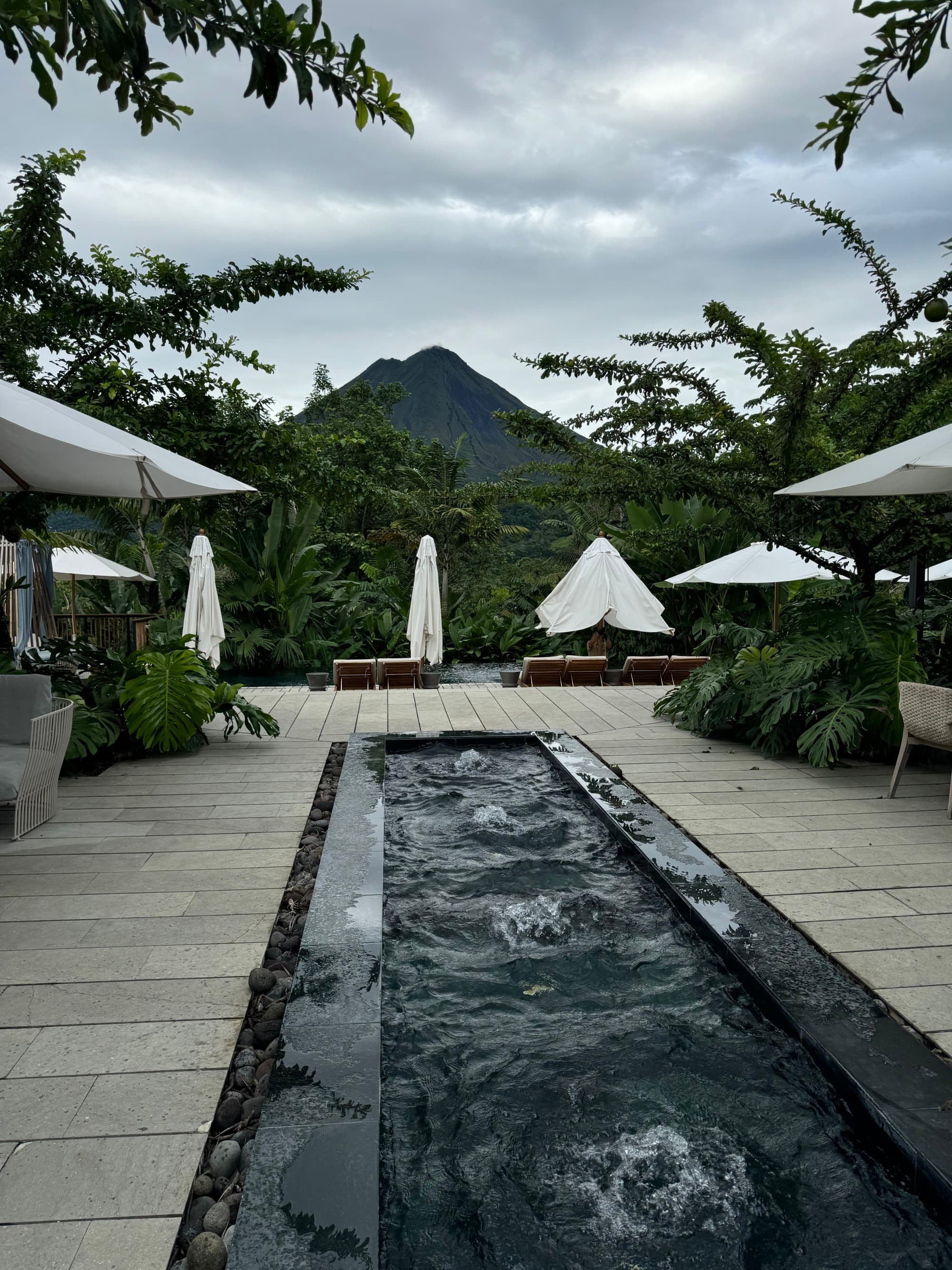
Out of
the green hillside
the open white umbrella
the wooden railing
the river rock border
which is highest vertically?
the green hillside

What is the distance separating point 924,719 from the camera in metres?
4.71

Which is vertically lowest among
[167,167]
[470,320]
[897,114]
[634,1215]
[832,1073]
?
[634,1215]

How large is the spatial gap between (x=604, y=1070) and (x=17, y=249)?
23.5 feet

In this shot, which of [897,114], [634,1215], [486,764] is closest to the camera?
[897,114]

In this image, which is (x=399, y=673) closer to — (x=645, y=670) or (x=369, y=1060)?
(x=645, y=670)

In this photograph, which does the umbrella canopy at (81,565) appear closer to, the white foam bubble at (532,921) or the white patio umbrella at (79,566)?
the white patio umbrella at (79,566)

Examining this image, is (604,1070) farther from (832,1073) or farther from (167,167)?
(167,167)

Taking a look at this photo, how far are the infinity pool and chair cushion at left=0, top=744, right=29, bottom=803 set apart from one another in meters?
1.93

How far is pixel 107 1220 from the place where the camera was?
5.55 ft

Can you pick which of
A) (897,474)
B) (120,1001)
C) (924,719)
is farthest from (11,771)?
(897,474)

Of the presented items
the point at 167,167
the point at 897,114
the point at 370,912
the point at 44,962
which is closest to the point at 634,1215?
the point at 370,912

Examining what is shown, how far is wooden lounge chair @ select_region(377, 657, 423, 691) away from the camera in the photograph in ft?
43.8

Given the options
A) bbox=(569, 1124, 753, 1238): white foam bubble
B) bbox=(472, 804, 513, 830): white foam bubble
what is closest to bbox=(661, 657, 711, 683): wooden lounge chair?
bbox=(472, 804, 513, 830): white foam bubble

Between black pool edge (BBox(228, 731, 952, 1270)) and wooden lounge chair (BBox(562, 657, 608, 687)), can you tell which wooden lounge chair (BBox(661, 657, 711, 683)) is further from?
black pool edge (BBox(228, 731, 952, 1270))
